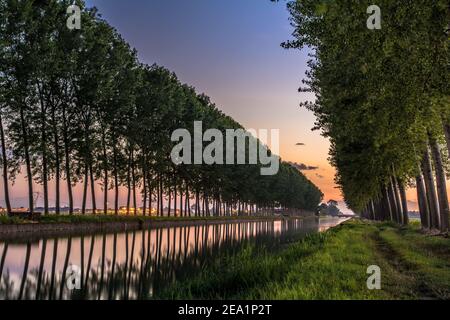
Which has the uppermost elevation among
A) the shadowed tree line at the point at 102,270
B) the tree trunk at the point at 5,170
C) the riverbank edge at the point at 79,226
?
the tree trunk at the point at 5,170

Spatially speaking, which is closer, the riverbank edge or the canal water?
the canal water

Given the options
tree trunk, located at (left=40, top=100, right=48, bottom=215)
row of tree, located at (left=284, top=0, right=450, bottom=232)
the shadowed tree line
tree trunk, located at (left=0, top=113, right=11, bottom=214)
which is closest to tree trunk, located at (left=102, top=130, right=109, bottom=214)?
tree trunk, located at (left=40, top=100, right=48, bottom=215)

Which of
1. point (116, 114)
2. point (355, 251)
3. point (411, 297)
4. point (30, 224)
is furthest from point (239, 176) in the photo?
point (411, 297)

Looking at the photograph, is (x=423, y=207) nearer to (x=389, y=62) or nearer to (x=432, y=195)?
(x=432, y=195)

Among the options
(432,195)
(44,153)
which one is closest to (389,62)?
(432,195)

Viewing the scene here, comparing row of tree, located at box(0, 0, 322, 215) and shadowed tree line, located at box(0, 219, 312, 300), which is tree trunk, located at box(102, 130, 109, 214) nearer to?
row of tree, located at box(0, 0, 322, 215)

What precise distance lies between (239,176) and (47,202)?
2270 inches

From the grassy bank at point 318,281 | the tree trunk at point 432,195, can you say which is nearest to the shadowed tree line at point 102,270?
the grassy bank at point 318,281

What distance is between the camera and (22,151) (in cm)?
4331

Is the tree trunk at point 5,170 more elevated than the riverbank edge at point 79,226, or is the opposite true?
the tree trunk at point 5,170

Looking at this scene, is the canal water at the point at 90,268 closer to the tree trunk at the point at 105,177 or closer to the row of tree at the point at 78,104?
the row of tree at the point at 78,104

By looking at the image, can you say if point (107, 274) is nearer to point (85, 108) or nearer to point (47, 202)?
point (47, 202)

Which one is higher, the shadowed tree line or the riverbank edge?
the riverbank edge

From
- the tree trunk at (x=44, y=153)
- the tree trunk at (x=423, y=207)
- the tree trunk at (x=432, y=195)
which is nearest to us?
the tree trunk at (x=432, y=195)
